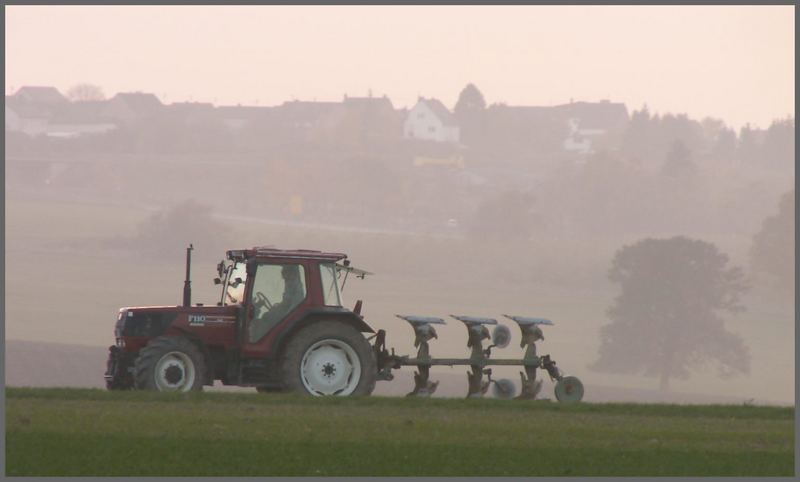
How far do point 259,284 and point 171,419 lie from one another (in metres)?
4.50

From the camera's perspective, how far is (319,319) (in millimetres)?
21844

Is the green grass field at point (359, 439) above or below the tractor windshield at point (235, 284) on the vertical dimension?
below

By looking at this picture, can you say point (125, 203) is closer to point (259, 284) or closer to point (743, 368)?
point (743, 368)

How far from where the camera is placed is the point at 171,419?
57.9 ft

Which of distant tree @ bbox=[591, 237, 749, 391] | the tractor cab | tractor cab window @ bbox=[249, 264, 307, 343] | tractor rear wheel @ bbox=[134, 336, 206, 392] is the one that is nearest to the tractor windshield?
the tractor cab

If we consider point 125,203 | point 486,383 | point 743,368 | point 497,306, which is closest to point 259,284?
point 486,383

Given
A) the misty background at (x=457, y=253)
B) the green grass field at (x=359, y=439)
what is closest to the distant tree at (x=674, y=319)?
the misty background at (x=457, y=253)

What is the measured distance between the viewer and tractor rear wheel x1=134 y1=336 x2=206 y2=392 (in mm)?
21234

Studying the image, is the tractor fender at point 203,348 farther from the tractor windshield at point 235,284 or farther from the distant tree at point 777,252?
the distant tree at point 777,252

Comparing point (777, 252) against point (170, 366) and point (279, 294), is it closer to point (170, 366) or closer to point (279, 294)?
point (279, 294)

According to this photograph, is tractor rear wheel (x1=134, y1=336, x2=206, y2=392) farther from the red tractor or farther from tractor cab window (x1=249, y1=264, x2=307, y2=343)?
tractor cab window (x1=249, y1=264, x2=307, y2=343)

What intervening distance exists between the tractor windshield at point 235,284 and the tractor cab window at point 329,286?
1.07 meters

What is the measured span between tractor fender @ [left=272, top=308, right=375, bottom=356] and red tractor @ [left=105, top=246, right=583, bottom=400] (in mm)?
13

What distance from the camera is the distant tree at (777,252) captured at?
124375 mm
